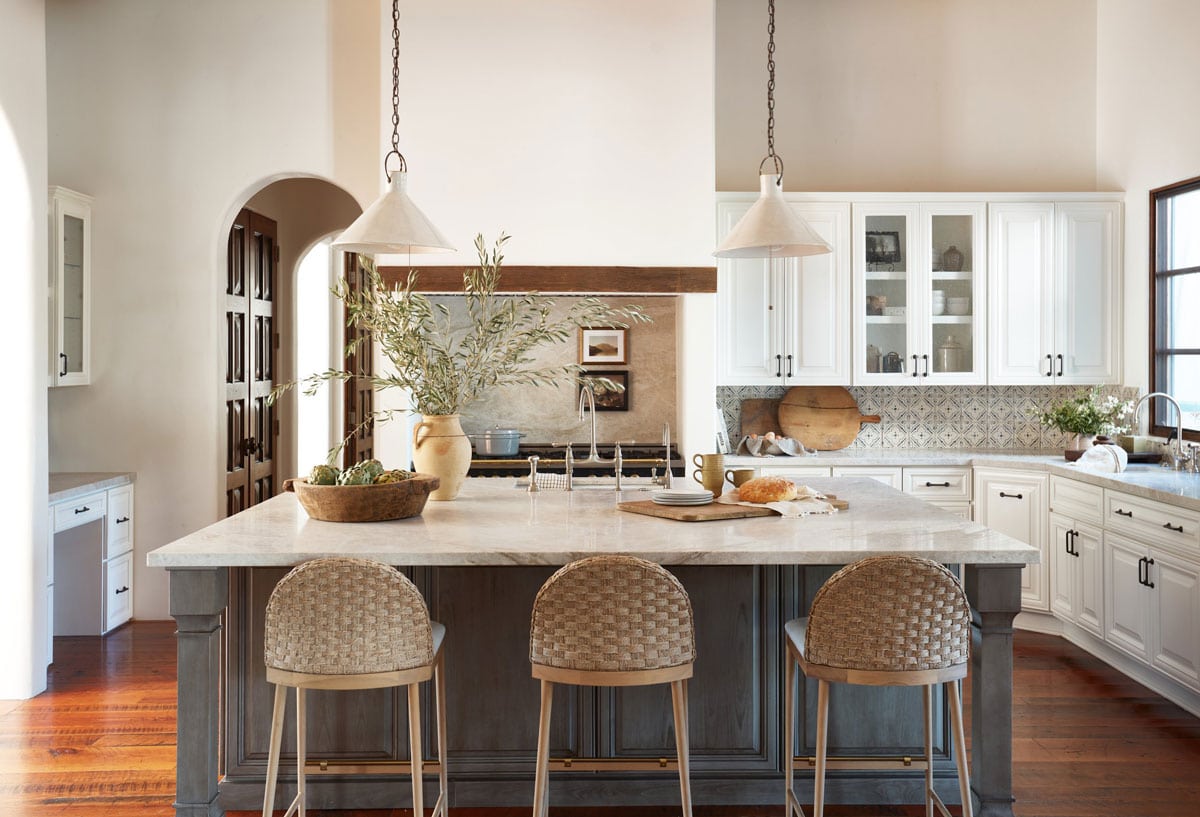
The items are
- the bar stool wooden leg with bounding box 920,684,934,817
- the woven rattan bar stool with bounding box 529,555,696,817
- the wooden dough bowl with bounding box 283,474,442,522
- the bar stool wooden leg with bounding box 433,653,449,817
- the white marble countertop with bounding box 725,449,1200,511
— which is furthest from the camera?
the white marble countertop with bounding box 725,449,1200,511

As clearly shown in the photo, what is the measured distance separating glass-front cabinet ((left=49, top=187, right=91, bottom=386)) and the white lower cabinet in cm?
491

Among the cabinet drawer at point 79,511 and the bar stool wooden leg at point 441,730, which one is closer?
the bar stool wooden leg at point 441,730

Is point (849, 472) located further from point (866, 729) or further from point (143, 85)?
point (143, 85)

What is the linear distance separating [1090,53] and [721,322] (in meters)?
2.82

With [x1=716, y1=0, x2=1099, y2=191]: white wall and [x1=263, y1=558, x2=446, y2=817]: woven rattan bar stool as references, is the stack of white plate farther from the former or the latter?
[x1=716, y1=0, x2=1099, y2=191]: white wall

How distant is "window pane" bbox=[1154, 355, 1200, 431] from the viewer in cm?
532

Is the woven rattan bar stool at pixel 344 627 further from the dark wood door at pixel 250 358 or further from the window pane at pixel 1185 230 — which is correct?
the window pane at pixel 1185 230

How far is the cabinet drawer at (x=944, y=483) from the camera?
5.72m

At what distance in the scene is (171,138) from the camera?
18.9ft

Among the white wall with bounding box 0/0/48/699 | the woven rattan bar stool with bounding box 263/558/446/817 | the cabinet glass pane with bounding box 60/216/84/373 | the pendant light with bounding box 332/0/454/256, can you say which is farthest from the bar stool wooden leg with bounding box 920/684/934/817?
the cabinet glass pane with bounding box 60/216/84/373

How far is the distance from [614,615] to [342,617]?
0.68m

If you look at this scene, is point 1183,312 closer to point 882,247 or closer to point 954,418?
point 954,418

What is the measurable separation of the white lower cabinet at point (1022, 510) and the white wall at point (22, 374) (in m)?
4.61

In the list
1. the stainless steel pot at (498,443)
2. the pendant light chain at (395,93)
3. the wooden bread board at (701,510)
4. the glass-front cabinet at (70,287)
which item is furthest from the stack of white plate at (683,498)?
the glass-front cabinet at (70,287)
